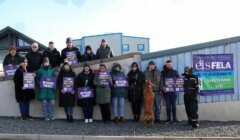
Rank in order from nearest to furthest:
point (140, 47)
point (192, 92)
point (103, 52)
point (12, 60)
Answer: point (192, 92)
point (12, 60)
point (103, 52)
point (140, 47)

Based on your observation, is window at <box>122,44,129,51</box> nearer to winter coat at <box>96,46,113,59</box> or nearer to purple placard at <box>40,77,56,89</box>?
winter coat at <box>96,46,113,59</box>

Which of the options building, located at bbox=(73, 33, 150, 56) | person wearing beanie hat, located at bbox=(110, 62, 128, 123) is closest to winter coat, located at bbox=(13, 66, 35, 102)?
person wearing beanie hat, located at bbox=(110, 62, 128, 123)

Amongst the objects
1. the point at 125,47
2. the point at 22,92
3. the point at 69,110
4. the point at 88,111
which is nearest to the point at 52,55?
the point at 22,92

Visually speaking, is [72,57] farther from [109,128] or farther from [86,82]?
[109,128]

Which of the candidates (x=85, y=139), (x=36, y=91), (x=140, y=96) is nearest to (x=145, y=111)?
(x=140, y=96)

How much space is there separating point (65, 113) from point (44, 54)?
2150 millimetres

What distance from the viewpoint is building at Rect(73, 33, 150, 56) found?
1169 inches

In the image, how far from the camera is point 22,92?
39.0ft

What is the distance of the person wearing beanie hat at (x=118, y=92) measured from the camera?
39.4 ft

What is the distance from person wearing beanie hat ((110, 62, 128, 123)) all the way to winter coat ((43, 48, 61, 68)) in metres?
1.97

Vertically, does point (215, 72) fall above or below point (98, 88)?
above

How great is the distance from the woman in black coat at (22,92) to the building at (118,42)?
56.7ft

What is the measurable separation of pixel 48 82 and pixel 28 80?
649 mm

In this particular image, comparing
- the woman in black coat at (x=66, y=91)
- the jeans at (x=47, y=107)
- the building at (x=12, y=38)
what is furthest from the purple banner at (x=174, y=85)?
the building at (x=12, y=38)
